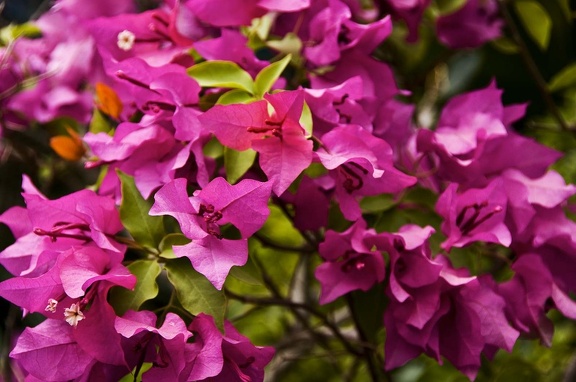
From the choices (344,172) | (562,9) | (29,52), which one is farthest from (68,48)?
(562,9)

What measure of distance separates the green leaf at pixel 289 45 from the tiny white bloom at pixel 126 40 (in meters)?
0.14

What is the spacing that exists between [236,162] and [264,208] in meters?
0.07

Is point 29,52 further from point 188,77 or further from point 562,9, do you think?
point 562,9

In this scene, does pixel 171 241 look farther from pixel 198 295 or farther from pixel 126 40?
pixel 126 40

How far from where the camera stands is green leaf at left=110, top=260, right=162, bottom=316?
1.87ft

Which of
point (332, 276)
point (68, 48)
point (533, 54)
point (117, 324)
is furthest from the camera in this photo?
point (533, 54)

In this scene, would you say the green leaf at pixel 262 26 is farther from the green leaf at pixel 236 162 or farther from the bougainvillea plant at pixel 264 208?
the green leaf at pixel 236 162

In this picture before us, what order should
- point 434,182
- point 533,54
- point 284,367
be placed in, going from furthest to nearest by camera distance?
1. point 533,54
2. point 284,367
3. point 434,182

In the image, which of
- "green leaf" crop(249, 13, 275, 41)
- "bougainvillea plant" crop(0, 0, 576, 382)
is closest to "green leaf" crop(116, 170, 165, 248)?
"bougainvillea plant" crop(0, 0, 576, 382)

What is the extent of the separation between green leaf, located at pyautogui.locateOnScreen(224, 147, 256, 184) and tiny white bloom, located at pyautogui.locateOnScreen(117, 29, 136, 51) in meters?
0.17

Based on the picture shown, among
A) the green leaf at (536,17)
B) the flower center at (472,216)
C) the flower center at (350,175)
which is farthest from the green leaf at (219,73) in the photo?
the green leaf at (536,17)

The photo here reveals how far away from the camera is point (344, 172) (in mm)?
612

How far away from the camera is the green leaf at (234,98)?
0.63m

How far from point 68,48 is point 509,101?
1.09 meters
